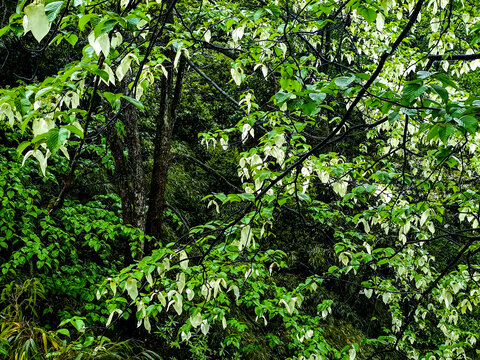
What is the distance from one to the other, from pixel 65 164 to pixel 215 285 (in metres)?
3.60

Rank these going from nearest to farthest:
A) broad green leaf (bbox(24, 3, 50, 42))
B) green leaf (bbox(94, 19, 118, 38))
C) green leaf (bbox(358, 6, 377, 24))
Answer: broad green leaf (bbox(24, 3, 50, 42)) < green leaf (bbox(94, 19, 118, 38)) < green leaf (bbox(358, 6, 377, 24))

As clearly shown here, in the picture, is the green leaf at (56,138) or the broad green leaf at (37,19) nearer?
the broad green leaf at (37,19)

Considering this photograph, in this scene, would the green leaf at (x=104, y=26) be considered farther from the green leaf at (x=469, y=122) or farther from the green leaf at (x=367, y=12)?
the green leaf at (x=469, y=122)

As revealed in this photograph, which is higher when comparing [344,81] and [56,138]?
[344,81]

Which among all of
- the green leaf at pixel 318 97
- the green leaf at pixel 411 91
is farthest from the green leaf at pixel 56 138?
the green leaf at pixel 411 91

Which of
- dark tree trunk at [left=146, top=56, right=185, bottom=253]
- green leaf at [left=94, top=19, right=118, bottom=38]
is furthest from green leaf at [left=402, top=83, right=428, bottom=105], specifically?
dark tree trunk at [left=146, top=56, right=185, bottom=253]

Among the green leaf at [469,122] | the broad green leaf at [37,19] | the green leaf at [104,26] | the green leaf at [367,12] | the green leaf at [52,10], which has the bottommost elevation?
the broad green leaf at [37,19]

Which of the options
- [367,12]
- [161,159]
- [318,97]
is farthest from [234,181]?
[318,97]

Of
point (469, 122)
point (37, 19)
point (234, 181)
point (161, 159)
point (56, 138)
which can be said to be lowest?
point (234, 181)

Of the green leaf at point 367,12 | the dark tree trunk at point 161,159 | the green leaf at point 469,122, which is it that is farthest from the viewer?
the dark tree trunk at point 161,159

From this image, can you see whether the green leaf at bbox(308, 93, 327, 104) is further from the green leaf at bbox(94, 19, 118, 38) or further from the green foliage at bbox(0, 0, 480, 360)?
the green leaf at bbox(94, 19, 118, 38)

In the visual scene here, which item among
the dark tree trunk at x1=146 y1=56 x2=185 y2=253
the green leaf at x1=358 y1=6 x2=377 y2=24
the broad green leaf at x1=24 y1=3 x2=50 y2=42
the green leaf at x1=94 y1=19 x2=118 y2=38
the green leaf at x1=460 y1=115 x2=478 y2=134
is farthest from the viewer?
the dark tree trunk at x1=146 y1=56 x2=185 y2=253

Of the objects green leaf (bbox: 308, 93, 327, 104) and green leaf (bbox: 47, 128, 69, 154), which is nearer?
green leaf (bbox: 47, 128, 69, 154)

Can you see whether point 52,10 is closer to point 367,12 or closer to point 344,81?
point 344,81
